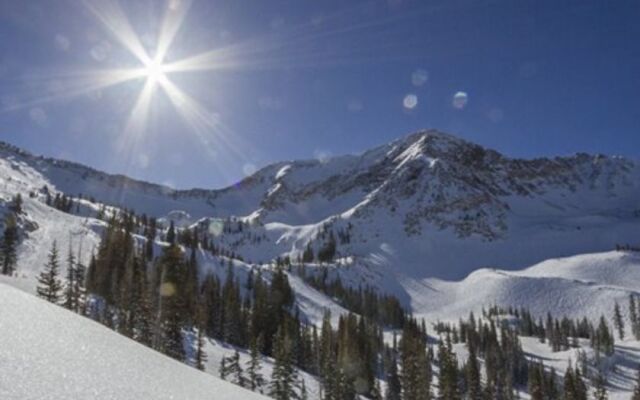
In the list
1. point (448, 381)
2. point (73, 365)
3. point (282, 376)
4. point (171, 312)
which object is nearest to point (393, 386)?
point (448, 381)

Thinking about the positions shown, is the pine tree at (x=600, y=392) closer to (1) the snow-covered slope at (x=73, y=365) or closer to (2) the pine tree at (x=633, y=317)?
(1) the snow-covered slope at (x=73, y=365)

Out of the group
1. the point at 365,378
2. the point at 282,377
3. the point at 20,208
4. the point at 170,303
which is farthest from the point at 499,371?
the point at 20,208

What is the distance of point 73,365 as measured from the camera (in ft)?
27.7

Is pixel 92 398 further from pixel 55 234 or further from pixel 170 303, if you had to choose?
pixel 55 234

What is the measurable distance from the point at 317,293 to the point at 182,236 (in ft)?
186

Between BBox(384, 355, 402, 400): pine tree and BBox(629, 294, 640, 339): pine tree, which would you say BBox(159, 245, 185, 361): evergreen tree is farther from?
BBox(629, 294, 640, 339): pine tree

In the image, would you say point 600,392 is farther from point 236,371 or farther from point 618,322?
point 618,322

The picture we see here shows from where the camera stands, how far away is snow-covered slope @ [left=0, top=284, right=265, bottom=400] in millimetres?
7160

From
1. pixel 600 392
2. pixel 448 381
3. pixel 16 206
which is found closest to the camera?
pixel 448 381

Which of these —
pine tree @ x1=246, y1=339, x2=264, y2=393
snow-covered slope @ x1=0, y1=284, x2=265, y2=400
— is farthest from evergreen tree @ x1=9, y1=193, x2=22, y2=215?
snow-covered slope @ x1=0, y1=284, x2=265, y2=400

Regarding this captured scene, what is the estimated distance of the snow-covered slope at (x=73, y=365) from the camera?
7.16m

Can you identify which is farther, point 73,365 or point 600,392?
point 600,392

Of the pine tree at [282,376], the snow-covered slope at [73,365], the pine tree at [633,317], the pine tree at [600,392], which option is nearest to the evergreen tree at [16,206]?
the pine tree at [282,376]

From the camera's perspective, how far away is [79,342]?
33.3 feet
